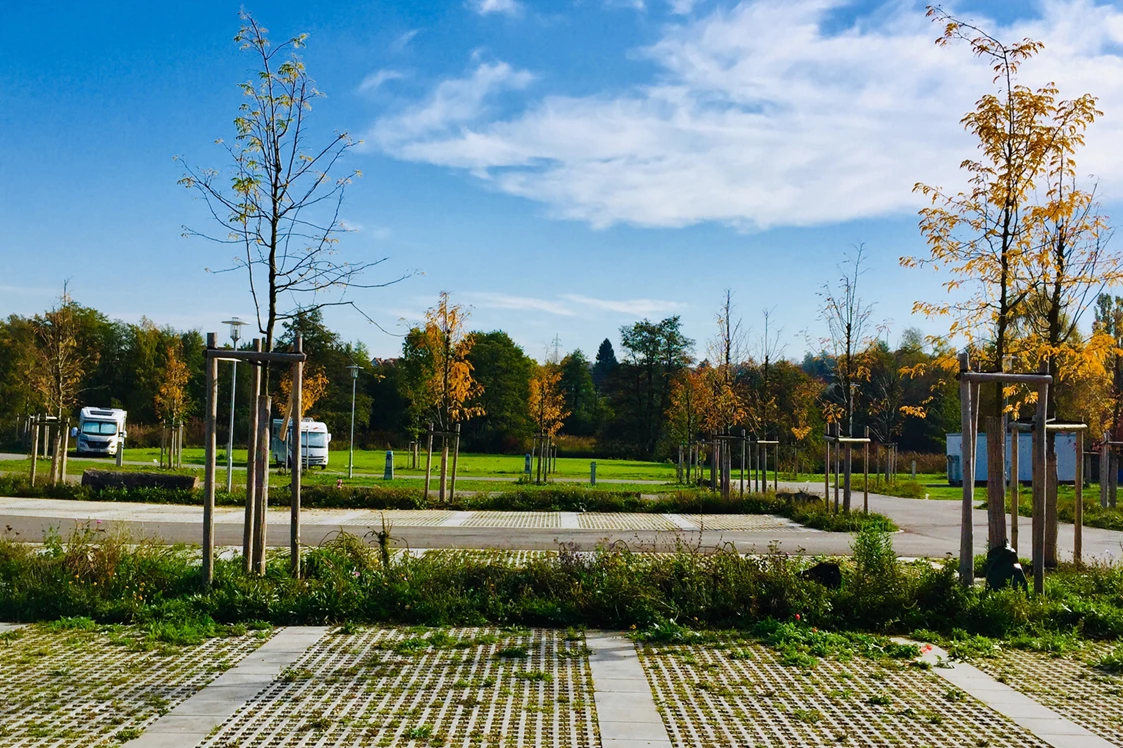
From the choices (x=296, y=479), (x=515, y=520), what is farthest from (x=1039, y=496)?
(x=515, y=520)

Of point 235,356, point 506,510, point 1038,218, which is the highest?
point 1038,218

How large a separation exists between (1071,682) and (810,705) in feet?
7.28

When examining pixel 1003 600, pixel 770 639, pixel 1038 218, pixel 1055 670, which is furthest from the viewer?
pixel 1038 218

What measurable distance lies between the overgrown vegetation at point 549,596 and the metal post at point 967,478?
0.28m

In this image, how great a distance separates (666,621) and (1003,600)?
121 inches

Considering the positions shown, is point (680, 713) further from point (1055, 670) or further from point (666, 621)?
point (1055, 670)

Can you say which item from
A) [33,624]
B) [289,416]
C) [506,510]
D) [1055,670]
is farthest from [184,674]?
[506,510]

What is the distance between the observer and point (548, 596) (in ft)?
28.0

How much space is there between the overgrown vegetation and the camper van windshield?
136 feet

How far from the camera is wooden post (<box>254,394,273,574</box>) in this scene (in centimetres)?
873

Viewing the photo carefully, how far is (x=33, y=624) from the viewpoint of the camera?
752cm

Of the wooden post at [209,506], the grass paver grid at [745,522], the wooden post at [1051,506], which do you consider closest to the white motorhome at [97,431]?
the grass paver grid at [745,522]

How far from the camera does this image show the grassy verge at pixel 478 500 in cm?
2112

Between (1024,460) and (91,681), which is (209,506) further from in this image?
(1024,460)
